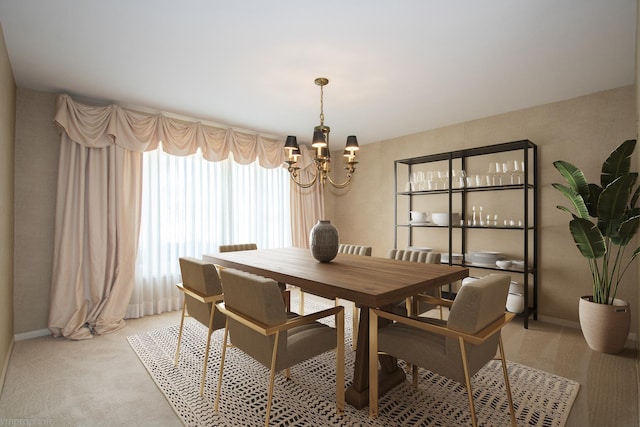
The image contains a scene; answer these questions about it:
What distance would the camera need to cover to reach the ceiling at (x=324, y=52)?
193cm

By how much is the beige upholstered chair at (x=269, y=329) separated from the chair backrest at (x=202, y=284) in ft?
0.75

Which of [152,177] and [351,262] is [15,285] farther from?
[351,262]

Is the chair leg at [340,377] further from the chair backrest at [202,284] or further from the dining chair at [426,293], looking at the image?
the chair backrest at [202,284]

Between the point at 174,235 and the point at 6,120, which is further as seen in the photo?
the point at 174,235

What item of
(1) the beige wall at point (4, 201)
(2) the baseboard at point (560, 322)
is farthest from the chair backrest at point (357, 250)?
(1) the beige wall at point (4, 201)

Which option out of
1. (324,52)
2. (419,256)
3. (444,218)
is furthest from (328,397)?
(444,218)

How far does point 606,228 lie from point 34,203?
531 centimetres

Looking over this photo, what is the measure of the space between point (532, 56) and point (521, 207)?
1.85 m

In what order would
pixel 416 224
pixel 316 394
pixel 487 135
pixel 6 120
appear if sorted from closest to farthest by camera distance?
pixel 316 394, pixel 6 120, pixel 487 135, pixel 416 224

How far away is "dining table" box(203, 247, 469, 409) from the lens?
1768 mm

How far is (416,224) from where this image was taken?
429 cm

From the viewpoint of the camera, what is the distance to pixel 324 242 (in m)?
2.61

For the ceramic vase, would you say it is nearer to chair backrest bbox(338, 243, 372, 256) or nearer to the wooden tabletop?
the wooden tabletop

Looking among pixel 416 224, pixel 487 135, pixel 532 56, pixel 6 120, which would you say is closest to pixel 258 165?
pixel 416 224
